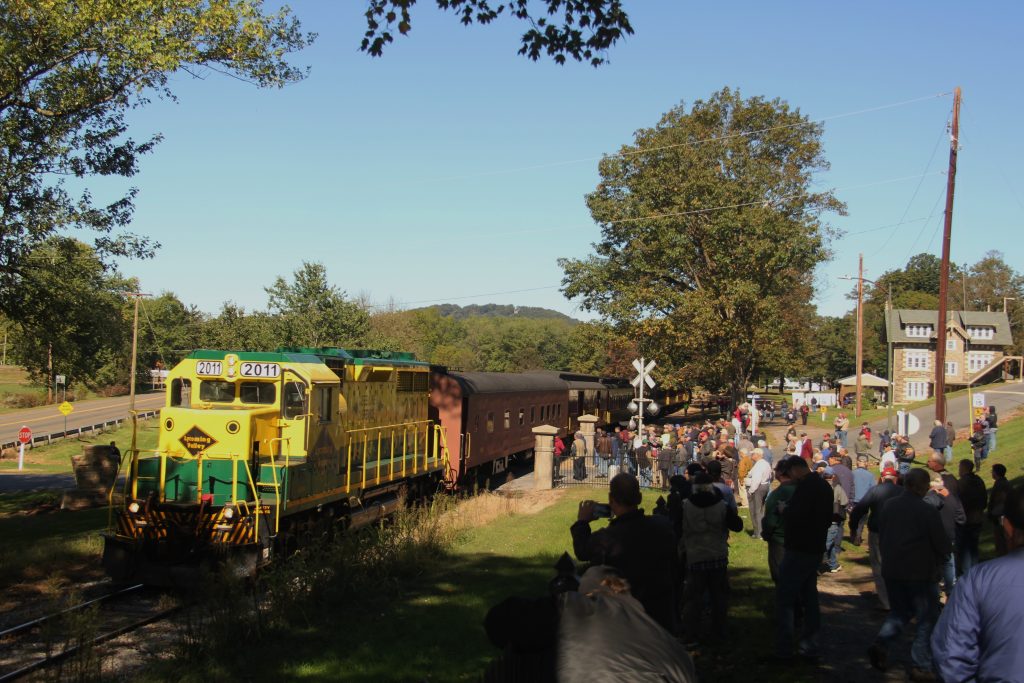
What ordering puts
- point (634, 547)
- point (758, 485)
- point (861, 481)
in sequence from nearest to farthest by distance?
1. point (634, 547)
2. point (861, 481)
3. point (758, 485)

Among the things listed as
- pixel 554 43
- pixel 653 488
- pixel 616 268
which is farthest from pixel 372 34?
pixel 616 268

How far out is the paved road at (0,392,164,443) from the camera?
5922cm

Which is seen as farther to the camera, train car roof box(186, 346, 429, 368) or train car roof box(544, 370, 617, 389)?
train car roof box(544, 370, 617, 389)

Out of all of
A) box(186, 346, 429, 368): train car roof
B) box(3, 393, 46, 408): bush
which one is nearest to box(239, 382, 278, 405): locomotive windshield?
box(186, 346, 429, 368): train car roof

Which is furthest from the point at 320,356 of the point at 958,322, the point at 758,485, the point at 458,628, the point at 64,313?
the point at 958,322

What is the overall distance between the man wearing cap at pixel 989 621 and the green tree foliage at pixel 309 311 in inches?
2126

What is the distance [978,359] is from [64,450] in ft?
290

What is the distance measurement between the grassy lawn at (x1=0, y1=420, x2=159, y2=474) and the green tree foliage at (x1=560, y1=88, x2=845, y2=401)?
80.4 feet

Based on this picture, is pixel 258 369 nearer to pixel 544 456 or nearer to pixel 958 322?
pixel 544 456

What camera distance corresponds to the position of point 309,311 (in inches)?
2242

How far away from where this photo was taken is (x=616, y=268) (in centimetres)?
4509

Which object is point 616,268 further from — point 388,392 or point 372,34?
point 372,34

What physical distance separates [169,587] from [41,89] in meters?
11.7

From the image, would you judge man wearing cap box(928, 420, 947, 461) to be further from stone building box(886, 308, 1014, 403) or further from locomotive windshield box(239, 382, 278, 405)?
stone building box(886, 308, 1014, 403)
